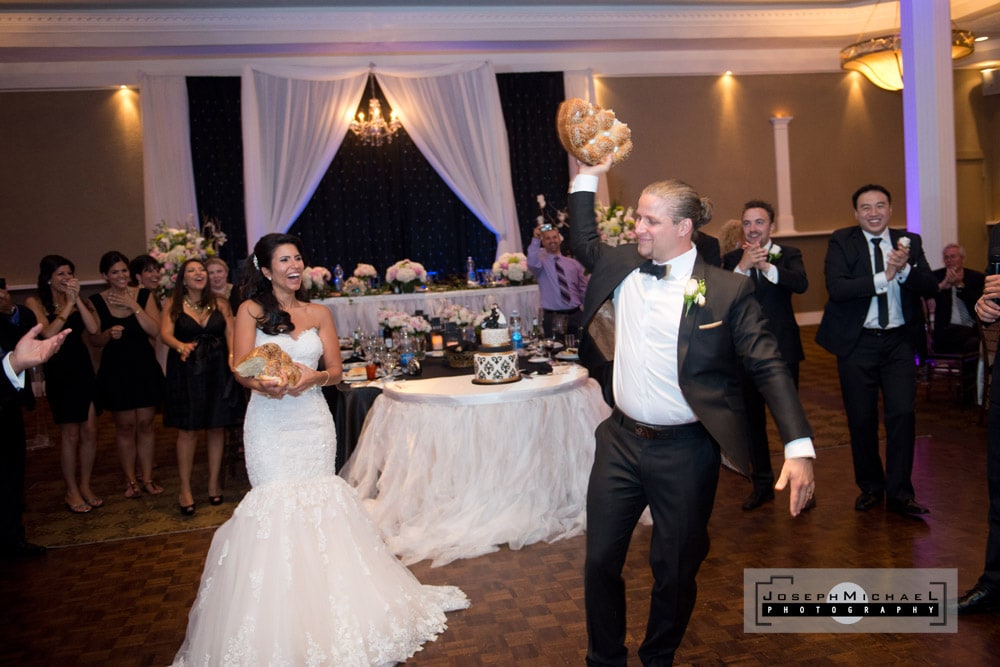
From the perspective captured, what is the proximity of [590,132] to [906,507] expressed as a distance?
3.00 meters

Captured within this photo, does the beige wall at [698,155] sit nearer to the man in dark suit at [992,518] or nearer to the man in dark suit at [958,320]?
the man in dark suit at [958,320]

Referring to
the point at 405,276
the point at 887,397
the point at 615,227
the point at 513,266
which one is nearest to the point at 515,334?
the point at 887,397

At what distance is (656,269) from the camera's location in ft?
9.21

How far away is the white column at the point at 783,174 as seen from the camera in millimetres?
12891

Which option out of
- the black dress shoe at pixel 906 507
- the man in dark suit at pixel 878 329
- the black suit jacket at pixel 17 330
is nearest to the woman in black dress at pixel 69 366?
the black suit jacket at pixel 17 330

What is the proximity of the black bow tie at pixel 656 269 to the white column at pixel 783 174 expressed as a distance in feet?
35.6

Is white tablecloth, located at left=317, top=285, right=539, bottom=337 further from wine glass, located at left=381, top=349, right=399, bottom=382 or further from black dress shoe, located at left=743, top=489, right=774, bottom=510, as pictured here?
black dress shoe, located at left=743, top=489, right=774, bottom=510

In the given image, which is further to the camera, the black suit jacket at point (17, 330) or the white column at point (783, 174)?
the white column at point (783, 174)

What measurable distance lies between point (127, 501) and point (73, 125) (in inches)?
268

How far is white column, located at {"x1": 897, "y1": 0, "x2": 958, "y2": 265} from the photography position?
276 inches

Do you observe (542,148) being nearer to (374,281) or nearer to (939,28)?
(374,281)

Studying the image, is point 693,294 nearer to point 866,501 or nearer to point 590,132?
point 590,132

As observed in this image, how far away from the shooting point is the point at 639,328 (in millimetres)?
2797

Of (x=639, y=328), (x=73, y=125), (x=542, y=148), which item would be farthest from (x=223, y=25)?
(x=639, y=328)
